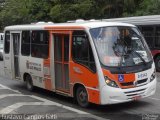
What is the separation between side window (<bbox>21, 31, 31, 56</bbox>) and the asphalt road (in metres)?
1.61

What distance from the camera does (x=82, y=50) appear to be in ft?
36.6

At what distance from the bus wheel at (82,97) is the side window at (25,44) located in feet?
11.9

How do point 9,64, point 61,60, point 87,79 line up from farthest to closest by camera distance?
1. point 9,64
2. point 61,60
3. point 87,79

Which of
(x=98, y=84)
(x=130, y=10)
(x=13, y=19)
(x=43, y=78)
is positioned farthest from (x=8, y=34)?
(x=13, y=19)

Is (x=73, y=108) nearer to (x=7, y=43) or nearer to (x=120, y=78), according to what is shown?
(x=120, y=78)

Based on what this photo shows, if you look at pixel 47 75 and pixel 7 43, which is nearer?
pixel 47 75

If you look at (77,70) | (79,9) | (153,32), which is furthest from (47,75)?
(79,9)

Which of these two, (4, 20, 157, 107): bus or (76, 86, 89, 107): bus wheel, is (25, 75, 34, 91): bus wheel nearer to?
(4, 20, 157, 107): bus

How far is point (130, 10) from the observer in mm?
36000

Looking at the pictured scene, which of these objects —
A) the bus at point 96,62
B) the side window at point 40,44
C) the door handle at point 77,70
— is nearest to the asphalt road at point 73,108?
the bus at point 96,62

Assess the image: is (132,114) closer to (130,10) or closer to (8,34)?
(8,34)

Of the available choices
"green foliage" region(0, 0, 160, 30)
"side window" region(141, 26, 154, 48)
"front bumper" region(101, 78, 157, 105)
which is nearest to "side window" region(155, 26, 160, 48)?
"side window" region(141, 26, 154, 48)

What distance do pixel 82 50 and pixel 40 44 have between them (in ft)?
8.99

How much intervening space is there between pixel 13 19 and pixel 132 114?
36.3 meters
